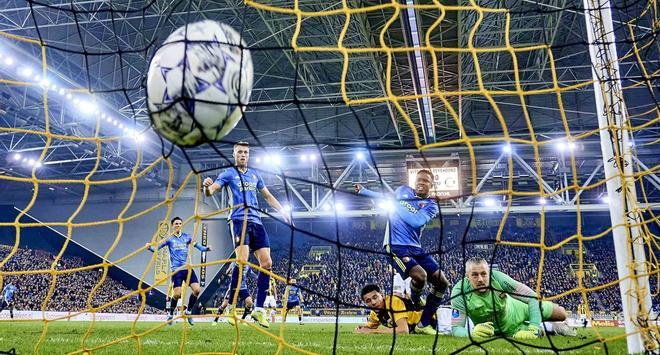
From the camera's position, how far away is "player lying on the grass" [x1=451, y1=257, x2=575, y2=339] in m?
4.69

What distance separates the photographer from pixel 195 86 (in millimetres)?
2705

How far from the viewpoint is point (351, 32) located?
13805 mm

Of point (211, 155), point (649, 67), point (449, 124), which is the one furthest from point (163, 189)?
point (649, 67)

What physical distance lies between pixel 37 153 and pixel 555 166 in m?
21.5

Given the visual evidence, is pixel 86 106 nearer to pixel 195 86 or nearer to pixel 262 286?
pixel 262 286

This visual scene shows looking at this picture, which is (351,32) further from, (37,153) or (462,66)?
(37,153)

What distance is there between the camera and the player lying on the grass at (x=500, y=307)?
4.69 m

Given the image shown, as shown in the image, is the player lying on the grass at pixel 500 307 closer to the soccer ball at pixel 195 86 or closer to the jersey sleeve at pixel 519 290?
the jersey sleeve at pixel 519 290

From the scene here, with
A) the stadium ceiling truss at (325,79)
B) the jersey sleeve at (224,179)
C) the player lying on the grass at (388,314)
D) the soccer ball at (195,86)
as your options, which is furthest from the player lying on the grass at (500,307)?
the stadium ceiling truss at (325,79)

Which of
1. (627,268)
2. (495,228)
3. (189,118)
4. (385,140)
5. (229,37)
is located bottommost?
(627,268)

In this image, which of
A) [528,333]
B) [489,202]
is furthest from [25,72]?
[489,202]

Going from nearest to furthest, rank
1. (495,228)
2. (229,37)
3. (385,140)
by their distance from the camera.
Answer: (229,37) → (385,140) → (495,228)

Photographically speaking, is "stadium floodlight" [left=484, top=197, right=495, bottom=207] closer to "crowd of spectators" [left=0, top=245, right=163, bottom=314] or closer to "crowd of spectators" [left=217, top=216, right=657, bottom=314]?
"crowd of spectators" [left=217, top=216, right=657, bottom=314]

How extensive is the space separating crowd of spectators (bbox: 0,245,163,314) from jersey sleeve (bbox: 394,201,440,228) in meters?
17.2
